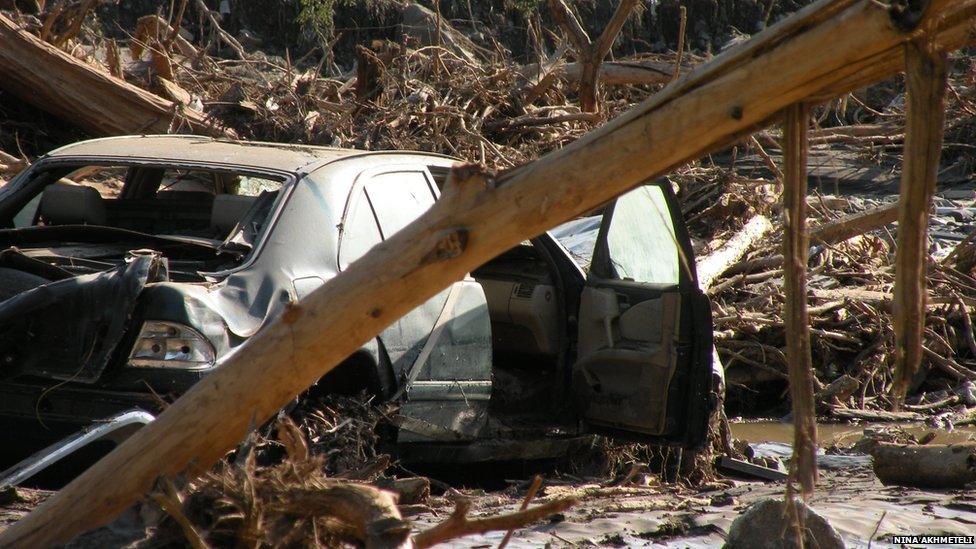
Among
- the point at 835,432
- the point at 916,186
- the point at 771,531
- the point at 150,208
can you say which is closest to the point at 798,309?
the point at 916,186

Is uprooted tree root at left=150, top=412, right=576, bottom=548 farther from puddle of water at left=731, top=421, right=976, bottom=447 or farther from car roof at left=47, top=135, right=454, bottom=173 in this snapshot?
puddle of water at left=731, top=421, right=976, bottom=447

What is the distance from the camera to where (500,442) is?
545 cm

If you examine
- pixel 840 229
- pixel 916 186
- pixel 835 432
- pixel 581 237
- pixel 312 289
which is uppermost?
pixel 840 229

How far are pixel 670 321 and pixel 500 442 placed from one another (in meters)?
1.03

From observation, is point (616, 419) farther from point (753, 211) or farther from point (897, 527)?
point (753, 211)

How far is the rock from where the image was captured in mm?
4059

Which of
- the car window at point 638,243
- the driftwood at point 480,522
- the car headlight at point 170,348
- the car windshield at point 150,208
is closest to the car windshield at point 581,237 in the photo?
the car window at point 638,243

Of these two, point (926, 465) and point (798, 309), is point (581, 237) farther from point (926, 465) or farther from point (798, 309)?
point (798, 309)

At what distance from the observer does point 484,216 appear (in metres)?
2.68

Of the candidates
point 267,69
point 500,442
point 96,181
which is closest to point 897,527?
point 500,442

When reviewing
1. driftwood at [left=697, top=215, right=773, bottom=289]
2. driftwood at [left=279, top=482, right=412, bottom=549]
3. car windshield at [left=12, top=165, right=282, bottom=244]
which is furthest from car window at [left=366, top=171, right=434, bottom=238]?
driftwood at [left=697, top=215, right=773, bottom=289]

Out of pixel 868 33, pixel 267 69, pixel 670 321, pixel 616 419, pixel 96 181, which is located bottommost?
pixel 616 419

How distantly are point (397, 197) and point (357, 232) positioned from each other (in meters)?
0.40

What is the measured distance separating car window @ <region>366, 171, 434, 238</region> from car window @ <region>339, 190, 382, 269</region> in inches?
2.0
